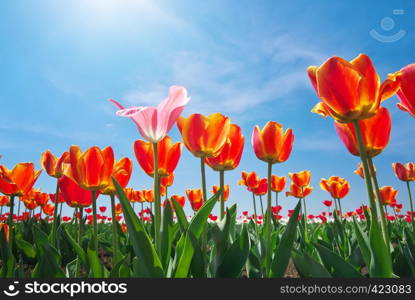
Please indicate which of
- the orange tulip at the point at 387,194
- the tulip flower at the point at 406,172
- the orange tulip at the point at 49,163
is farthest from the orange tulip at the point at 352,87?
the orange tulip at the point at 387,194

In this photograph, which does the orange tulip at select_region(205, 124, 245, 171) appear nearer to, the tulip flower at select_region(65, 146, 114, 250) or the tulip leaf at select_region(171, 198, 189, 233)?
the tulip leaf at select_region(171, 198, 189, 233)

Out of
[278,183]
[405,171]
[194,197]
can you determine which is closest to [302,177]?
[278,183]

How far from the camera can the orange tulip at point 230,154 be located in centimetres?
250

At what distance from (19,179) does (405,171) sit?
5071 mm

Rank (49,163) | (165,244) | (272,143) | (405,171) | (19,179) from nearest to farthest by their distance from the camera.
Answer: (165,244), (272,143), (19,179), (49,163), (405,171)

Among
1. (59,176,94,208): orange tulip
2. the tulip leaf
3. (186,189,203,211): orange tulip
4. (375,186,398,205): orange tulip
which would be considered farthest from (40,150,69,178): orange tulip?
(375,186,398,205): orange tulip

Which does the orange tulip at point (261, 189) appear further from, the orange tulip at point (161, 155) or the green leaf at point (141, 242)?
the green leaf at point (141, 242)

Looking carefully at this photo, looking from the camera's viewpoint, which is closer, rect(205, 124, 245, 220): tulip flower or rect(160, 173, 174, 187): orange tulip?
rect(205, 124, 245, 220): tulip flower

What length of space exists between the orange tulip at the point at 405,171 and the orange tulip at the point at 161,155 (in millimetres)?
4106

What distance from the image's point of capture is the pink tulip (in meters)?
1.83

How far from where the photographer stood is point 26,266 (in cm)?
453

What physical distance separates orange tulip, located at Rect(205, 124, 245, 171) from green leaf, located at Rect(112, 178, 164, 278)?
3.27ft

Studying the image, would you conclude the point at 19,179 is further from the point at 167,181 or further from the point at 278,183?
the point at 278,183

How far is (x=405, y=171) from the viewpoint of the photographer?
198 inches
